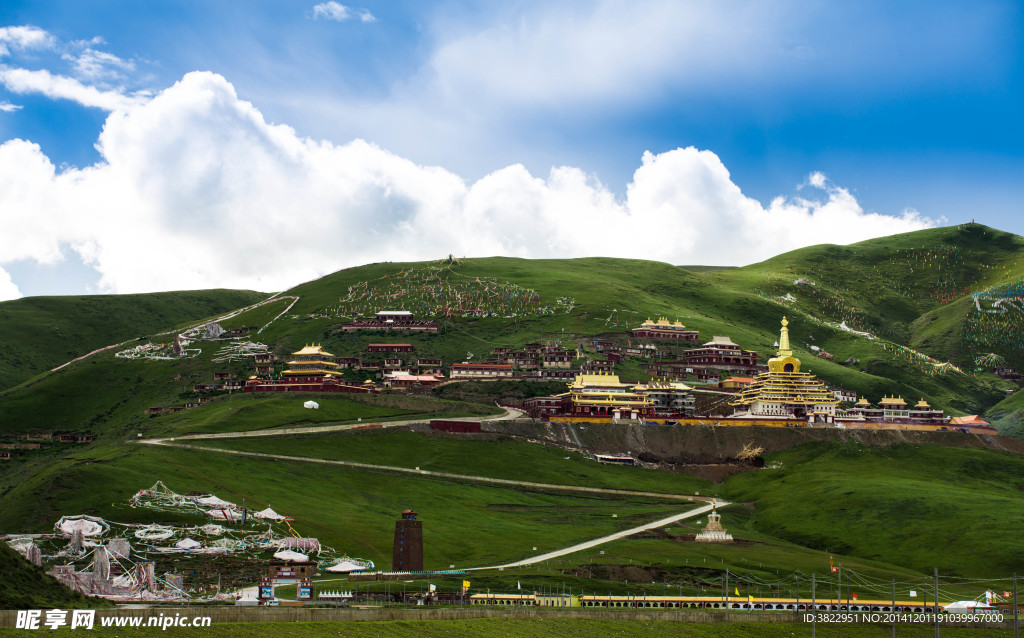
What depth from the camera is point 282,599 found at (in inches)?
3073

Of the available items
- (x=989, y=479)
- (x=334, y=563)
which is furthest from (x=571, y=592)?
(x=989, y=479)

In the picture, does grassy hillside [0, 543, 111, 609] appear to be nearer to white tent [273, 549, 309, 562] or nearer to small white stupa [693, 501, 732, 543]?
white tent [273, 549, 309, 562]

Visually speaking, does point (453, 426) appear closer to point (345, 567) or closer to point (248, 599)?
point (345, 567)

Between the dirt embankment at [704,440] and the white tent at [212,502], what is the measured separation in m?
66.9

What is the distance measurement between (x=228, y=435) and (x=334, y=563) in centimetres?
6484

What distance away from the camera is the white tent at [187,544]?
327ft

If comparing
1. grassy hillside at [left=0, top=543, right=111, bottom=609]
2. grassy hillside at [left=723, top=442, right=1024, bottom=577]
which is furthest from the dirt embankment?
grassy hillside at [left=0, top=543, right=111, bottom=609]

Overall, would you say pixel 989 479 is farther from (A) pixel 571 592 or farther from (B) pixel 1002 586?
(A) pixel 571 592

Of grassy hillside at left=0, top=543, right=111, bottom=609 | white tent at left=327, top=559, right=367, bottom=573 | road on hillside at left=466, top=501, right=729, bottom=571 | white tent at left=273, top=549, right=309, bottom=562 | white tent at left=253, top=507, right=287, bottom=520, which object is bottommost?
road on hillside at left=466, top=501, right=729, bottom=571

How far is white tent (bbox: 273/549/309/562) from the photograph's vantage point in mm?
99438

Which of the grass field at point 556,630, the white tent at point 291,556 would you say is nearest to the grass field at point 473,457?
the white tent at point 291,556

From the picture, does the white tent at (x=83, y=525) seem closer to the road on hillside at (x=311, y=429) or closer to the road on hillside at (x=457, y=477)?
the road on hillside at (x=457, y=477)

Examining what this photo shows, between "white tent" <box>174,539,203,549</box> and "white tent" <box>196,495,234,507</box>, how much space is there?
12583 millimetres

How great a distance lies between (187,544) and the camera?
328 feet
